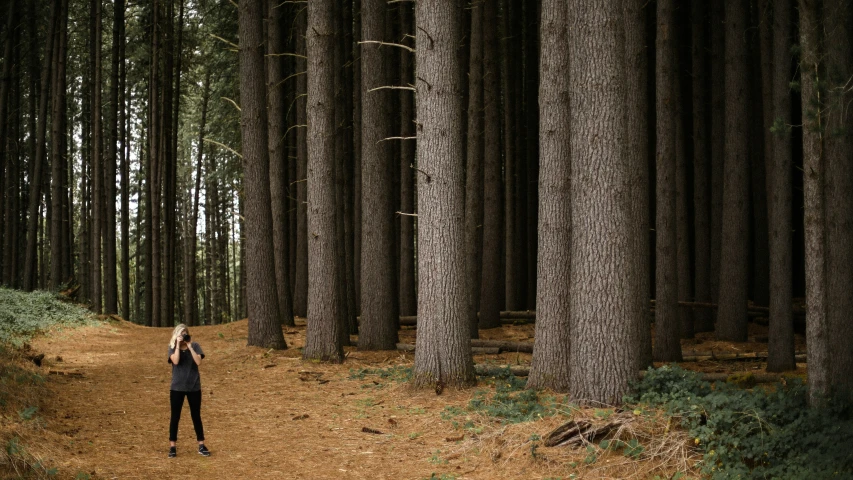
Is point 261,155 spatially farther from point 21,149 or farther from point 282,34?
point 21,149

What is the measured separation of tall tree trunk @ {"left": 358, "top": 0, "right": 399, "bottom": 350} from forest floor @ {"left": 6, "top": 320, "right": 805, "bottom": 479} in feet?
2.11

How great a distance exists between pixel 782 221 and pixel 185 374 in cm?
980

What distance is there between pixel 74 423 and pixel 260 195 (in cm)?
724

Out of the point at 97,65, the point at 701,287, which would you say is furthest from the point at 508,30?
the point at 97,65

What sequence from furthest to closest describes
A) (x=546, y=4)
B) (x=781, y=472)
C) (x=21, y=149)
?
1. (x=21, y=149)
2. (x=546, y=4)
3. (x=781, y=472)

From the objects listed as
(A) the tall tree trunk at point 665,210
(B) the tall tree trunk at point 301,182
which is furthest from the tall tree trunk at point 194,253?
(A) the tall tree trunk at point 665,210

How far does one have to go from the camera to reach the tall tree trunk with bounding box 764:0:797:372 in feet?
40.2

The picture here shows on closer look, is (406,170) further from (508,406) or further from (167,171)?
(167,171)

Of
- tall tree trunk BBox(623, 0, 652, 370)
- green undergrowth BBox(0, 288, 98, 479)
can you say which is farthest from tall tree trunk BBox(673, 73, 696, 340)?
green undergrowth BBox(0, 288, 98, 479)

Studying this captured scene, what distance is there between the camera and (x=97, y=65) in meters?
24.3

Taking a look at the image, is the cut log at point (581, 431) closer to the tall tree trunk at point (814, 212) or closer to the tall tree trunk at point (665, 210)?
the tall tree trunk at point (814, 212)

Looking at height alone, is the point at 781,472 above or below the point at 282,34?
below

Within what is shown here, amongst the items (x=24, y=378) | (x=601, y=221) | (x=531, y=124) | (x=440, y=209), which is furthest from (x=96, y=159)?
(x=601, y=221)

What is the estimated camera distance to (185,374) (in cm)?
860
